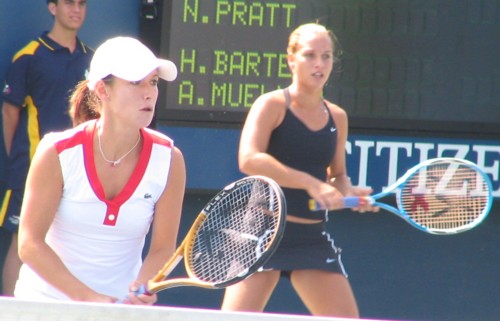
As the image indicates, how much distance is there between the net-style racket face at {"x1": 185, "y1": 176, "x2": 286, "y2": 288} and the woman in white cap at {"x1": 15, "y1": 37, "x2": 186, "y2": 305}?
0.13m

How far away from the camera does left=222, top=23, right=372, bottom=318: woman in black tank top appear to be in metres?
4.54

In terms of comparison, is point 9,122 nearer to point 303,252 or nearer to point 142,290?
point 303,252

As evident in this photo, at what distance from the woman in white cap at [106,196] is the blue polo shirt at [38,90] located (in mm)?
2316

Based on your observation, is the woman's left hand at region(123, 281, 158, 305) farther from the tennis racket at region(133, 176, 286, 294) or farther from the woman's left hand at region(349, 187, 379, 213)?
the woman's left hand at region(349, 187, 379, 213)

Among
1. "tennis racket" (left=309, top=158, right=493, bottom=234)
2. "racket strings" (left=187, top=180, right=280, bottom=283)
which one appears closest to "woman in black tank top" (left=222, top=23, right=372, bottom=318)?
"tennis racket" (left=309, top=158, right=493, bottom=234)

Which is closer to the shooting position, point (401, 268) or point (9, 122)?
point (9, 122)

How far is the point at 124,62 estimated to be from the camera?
11.2 ft

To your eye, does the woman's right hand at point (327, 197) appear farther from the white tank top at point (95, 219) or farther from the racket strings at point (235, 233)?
the white tank top at point (95, 219)

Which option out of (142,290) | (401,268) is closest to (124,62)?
(142,290)

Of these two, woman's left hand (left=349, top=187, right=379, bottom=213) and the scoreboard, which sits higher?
the scoreboard

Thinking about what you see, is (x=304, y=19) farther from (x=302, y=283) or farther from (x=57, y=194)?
(x=57, y=194)

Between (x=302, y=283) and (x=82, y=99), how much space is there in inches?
52.5

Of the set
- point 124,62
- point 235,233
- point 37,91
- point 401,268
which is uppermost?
point 124,62

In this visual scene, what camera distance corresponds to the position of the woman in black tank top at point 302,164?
4545mm
